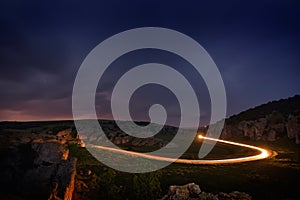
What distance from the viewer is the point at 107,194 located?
36062mm

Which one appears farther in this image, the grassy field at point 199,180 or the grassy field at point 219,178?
the grassy field at point 219,178

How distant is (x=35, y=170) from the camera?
33.3 meters

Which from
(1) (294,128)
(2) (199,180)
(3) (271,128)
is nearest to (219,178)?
(2) (199,180)

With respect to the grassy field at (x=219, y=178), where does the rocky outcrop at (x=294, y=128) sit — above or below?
above

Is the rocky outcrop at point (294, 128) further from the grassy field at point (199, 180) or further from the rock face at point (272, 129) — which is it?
the grassy field at point (199, 180)

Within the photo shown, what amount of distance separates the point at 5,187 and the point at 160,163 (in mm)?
36213

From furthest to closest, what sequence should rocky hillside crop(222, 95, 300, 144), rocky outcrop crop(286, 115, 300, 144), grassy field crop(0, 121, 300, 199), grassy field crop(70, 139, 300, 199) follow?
rocky hillside crop(222, 95, 300, 144) < rocky outcrop crop(286, 115, 300, 144) < grassy field crop(70, 139, 300, 199) < grassy field crop(0, 121, 300, 199)

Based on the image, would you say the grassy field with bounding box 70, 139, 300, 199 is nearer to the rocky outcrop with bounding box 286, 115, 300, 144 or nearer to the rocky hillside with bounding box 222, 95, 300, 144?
the rocky outcrop with bounding box 286, 115, 300, 144

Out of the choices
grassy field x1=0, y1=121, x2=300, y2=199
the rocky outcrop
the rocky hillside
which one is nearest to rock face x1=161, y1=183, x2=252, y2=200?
grassy field x1=0, y1=121, x2=300, y2=199

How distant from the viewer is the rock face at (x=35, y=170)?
2998 cm

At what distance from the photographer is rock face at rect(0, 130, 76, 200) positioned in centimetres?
2998

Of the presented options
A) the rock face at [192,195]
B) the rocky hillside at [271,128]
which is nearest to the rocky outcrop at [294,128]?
the rocky hillside at [271,128]

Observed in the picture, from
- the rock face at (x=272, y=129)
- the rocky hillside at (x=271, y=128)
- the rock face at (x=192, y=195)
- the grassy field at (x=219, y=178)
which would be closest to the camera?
the rock face at (x=192, y=195)

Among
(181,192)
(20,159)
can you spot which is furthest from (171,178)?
(20,159)
